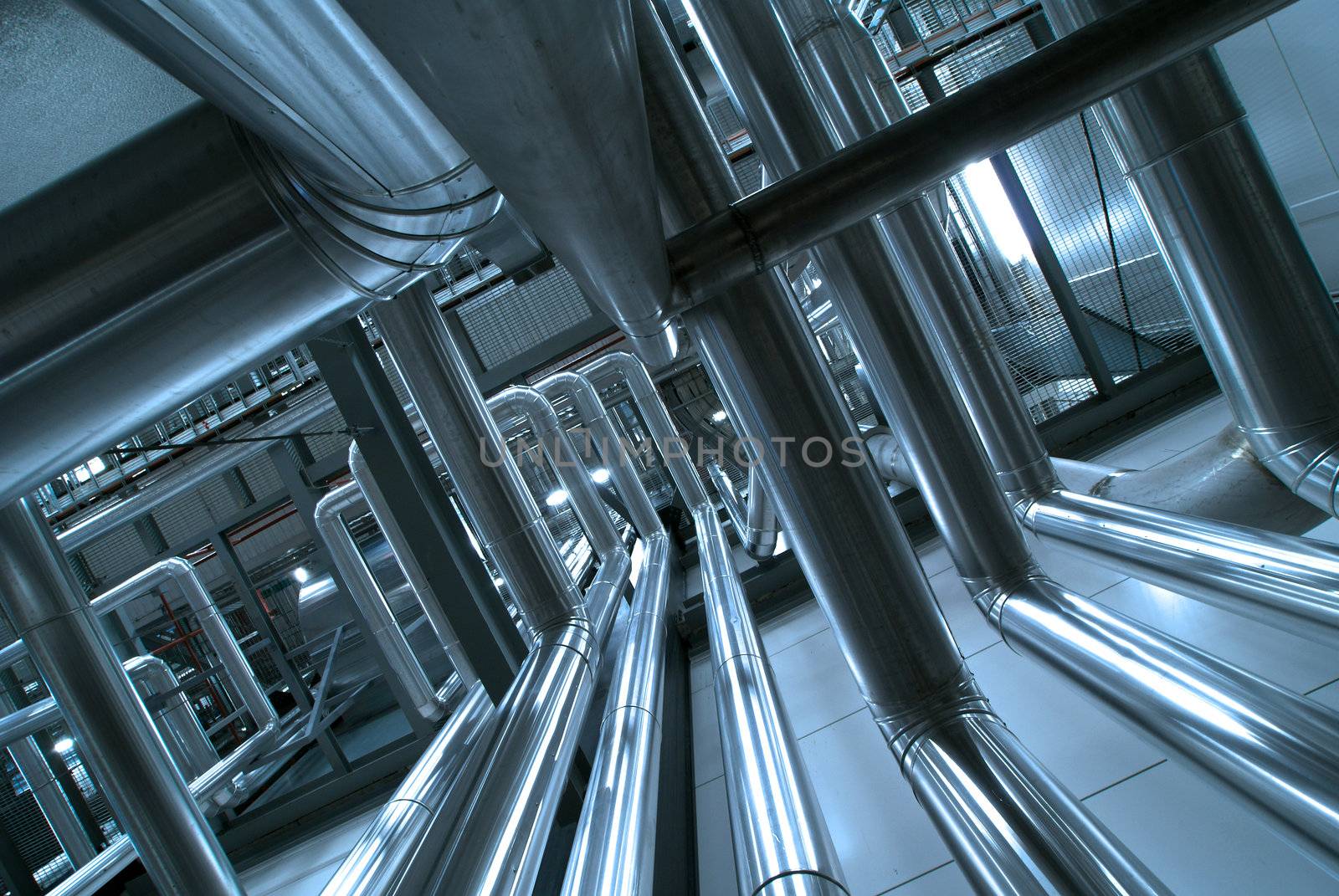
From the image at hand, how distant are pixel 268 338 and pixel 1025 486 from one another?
175 centimetres

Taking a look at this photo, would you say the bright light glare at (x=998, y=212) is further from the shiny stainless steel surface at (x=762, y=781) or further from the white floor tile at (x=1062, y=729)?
the shiny stainless steel surface at (x=762, y=781)

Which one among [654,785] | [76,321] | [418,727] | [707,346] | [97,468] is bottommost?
[418,727]

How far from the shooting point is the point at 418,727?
371cm

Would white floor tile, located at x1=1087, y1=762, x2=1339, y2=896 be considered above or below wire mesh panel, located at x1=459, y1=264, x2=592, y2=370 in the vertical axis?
below

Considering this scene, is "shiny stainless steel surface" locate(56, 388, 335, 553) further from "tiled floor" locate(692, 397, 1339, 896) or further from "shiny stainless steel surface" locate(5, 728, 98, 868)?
"tiled floor" locate(692, 397, 1339, 896)

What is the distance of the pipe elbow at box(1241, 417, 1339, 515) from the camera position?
1194mm

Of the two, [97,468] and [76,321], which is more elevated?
[97,468]

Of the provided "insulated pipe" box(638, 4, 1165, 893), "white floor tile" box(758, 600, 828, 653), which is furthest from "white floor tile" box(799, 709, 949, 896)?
"white floor tile" box(758, 600, 828, 653)

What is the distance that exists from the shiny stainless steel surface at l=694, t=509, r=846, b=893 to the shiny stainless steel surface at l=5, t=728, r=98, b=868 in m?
4.41

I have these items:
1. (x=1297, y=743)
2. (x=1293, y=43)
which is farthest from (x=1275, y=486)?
(x=1293, y=43)

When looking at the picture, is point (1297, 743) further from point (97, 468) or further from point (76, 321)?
point (97, 468)

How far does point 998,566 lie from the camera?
4.51ft

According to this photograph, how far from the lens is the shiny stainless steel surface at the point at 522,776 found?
94 centimetres

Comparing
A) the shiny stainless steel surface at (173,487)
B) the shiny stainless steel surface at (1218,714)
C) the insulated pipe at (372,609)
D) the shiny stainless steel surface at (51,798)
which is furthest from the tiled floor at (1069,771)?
the shiny stainless steel surface at (51,798)
